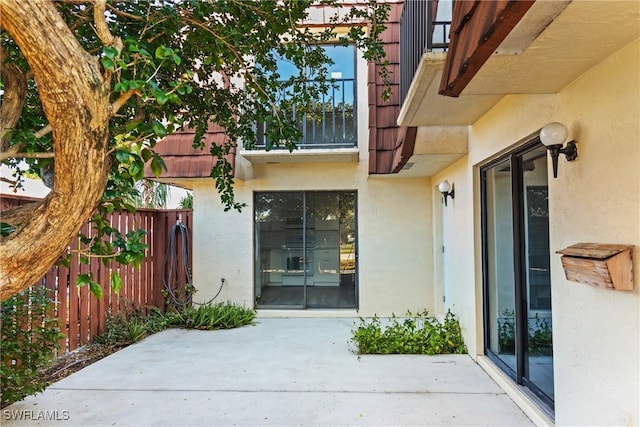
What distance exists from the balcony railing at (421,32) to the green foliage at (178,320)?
434 centimetres

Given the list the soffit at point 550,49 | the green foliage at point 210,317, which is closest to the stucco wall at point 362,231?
the green foliage at point 210,317

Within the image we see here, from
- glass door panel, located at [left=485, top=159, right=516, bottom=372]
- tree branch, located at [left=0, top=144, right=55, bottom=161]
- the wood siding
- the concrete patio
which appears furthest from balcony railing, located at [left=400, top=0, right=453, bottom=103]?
the concrete patio

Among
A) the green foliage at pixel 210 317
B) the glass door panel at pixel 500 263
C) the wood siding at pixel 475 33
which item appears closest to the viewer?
the wood siding at pixel 475 33

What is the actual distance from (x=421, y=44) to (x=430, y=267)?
4489 millimetres

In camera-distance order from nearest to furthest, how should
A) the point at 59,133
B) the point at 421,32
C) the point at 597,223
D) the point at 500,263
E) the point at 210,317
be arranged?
the point at 59,133 → the point at 597,223 → the point at 421,32 → the point at 500,263 → the point at 210,317

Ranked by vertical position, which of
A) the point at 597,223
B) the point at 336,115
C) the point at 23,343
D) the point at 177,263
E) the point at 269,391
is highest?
the point at 336,115

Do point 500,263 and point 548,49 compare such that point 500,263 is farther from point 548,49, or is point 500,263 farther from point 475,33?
point 475,33

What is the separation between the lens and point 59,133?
5.77ft

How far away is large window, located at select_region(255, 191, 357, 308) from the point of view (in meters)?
6.80

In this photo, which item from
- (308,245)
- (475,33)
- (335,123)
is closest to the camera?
(475,33)

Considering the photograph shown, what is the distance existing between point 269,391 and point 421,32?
3255 mm

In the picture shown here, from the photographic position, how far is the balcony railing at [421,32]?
2.66m

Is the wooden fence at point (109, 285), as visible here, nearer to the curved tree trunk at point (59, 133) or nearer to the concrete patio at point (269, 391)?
the concrete patio at point (269, 391)

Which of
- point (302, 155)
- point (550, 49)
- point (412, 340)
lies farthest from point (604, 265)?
point (302, 155)
